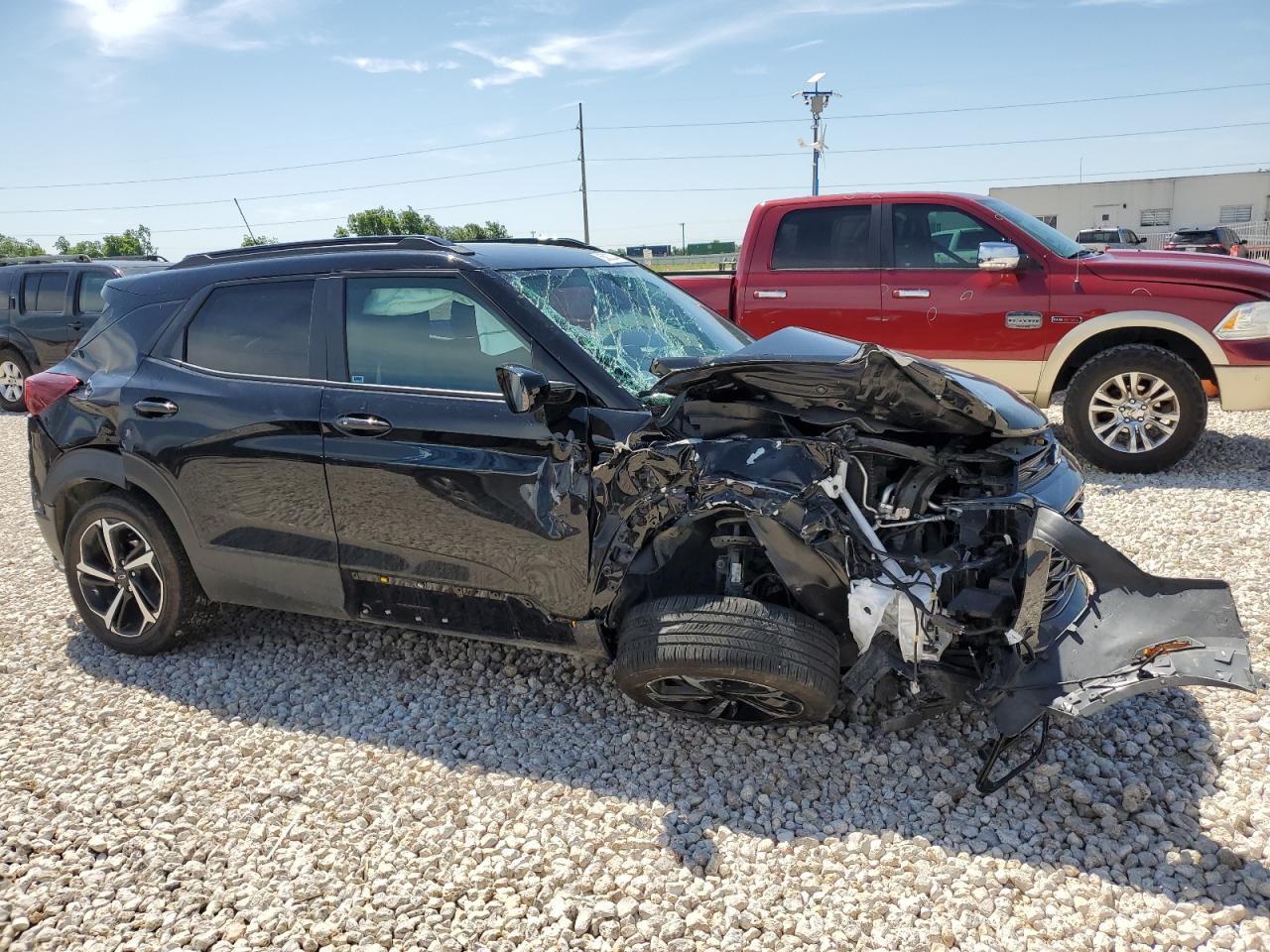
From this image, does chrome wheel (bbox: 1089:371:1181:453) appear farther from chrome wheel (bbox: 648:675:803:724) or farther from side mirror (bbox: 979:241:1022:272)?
chrome wheel (bbox: 648:675:803:724)

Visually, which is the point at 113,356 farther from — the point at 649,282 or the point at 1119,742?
the point at 1119,742

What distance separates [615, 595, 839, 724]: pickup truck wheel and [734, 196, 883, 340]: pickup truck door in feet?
15.9

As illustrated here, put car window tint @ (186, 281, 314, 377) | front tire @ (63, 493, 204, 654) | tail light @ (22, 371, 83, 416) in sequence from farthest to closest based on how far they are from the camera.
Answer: tail light @ (22, 371, 83, 416) < front tire @ (63, 493, 204, 654) < car window tint @ (186, 281, 314, 377)

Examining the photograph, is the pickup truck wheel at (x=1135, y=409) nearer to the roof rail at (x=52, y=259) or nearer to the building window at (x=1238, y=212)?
the roof rail at (x=52, y=259)

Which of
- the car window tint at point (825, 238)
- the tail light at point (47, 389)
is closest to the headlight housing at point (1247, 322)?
the car window tint at point (825, 238)

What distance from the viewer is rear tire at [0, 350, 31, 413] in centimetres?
1177

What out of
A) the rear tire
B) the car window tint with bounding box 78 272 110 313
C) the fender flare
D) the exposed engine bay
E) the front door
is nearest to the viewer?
the exposed engine bay

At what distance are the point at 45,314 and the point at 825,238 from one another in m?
9.82

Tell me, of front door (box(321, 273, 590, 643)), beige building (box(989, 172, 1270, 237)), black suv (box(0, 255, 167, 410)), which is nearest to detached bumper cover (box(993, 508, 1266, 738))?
front door (box(321, 273, 590, 643))

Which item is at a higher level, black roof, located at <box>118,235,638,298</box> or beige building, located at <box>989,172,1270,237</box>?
beige building, located at <box>989,172,1270,237</box>

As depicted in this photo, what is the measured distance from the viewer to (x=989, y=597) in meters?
2.84

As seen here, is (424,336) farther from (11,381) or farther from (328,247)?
(11,381)

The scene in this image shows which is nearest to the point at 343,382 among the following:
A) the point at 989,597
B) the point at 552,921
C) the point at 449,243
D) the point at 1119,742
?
the point at 449,243

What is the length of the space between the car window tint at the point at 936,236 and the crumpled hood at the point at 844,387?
4463mm
